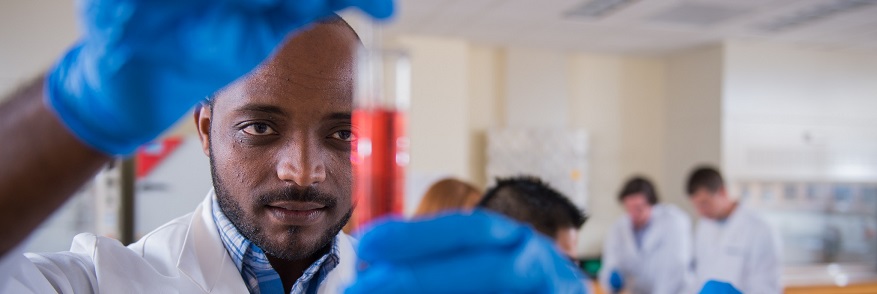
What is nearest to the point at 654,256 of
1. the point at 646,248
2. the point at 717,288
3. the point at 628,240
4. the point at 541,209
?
the point at 646,248

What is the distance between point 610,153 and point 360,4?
218 inches

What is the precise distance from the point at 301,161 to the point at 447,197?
1.52 metres

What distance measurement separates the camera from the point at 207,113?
25.1 inches

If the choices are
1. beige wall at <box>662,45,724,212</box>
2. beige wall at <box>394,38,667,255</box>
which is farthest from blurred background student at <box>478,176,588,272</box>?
beige wall at <box>662,45,724,212</box>

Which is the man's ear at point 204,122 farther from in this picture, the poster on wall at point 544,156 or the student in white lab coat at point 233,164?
the poster on wall at point 544,156

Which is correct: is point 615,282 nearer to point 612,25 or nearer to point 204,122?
point 612,25

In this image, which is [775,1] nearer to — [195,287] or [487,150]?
[487,150]

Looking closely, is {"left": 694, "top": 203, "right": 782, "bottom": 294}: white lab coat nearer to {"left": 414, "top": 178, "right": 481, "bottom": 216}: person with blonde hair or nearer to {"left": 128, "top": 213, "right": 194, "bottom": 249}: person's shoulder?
{"left": 414, "top": 178, "right": 481, "bottom": 216}: person with blonde hair

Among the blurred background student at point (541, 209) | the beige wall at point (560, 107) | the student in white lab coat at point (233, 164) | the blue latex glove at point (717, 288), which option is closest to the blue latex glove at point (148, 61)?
the student in white lab coat at point (233, 164)

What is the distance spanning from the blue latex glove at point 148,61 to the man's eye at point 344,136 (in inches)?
8.0

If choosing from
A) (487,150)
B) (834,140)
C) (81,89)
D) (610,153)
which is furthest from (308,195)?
(834,140)

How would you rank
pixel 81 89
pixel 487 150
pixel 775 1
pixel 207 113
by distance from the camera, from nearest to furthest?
pixel 81 89 → pixel 207 113 → pixel 775 1 → pixel 487 150

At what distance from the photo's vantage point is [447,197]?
6.83 ft

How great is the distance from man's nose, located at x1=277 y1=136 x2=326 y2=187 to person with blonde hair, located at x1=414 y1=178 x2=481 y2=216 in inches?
55.8
